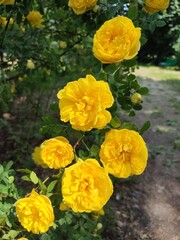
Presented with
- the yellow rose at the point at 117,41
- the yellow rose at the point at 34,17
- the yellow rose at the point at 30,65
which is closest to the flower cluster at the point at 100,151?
the yellow rose at the point at 117,41

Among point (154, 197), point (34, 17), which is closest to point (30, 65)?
point (34, 17)

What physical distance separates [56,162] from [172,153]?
2821 mm

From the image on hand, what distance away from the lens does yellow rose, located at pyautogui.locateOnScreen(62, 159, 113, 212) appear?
94 centimetres

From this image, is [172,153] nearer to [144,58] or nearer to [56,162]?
[56,162]

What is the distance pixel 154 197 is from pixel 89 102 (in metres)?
2.17

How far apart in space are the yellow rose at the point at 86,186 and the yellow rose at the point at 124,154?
0.05 meters

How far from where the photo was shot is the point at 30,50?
2238 millimetres

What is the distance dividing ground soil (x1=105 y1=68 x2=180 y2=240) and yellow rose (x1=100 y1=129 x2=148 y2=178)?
5.25 feet

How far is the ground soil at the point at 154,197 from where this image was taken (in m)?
2.54

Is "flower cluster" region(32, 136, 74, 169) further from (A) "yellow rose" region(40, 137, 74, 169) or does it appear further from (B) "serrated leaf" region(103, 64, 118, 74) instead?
(B) "serrated leaf" region(103, 64, 118, 74)

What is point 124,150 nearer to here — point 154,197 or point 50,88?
point 154,197

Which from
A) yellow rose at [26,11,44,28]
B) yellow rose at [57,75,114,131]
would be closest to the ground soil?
yellow rose at [26,11,44,28]

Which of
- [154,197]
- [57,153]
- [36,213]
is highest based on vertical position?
[57,153]

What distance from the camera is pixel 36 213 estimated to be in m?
0.98
